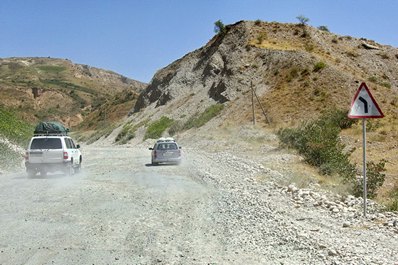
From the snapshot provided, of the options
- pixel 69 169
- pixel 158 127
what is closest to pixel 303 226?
pixel 69 169

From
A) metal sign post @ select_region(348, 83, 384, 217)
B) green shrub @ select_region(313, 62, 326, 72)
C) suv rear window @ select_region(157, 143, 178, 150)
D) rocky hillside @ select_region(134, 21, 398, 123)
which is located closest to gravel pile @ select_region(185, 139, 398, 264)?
metal sign post @ select_region(348, 83, 384, 217)

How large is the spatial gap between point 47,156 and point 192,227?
13159mm

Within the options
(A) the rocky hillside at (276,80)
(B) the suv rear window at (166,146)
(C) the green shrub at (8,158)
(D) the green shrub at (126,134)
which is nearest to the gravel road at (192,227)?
(C) the green shrub at (8,158)

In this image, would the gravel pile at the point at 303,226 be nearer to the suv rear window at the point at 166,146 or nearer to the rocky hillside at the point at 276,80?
the suv rear window at the point at 166,146

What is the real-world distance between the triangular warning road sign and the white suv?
14.0 m

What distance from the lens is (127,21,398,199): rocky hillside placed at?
4703 centimetres

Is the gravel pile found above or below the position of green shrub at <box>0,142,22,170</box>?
below

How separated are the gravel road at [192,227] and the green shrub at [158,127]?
43.7 meters

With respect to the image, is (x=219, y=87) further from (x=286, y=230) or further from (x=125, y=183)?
(x=286, y=230)

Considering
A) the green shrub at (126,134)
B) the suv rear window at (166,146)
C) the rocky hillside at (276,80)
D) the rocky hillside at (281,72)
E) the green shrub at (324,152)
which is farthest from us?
the green shrub at (126,134)

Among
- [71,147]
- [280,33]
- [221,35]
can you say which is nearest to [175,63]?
[221,35]

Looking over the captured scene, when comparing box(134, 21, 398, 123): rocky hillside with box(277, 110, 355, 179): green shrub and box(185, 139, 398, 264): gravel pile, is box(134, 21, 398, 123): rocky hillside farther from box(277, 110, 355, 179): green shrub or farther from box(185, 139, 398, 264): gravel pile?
box(185, 139, 398, 264): gravel pile

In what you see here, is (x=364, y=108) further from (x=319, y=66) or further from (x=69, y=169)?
(x=319, y=66)

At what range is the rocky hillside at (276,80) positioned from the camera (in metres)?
47.0
